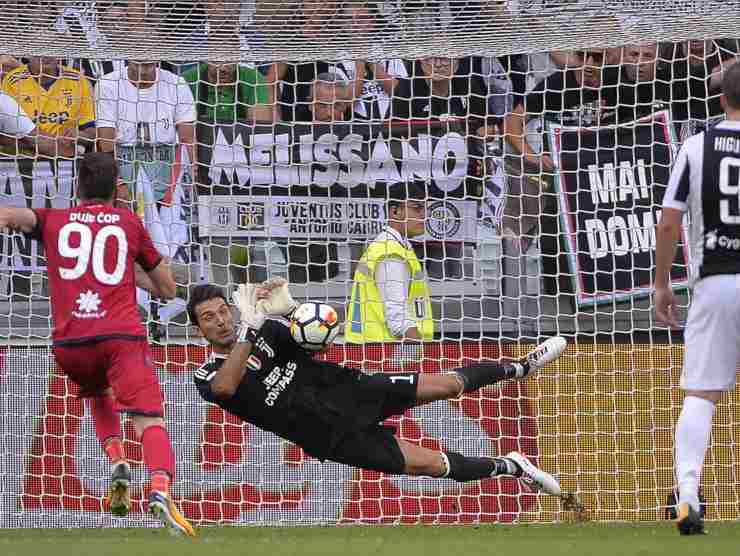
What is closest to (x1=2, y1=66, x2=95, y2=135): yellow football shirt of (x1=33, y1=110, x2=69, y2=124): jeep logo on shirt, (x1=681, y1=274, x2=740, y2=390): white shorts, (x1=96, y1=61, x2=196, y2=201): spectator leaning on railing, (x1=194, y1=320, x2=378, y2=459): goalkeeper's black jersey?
(x1=33, y1=110, x2=69, y2=124): jeep logo on shirt

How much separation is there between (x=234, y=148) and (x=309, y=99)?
71 centimetres

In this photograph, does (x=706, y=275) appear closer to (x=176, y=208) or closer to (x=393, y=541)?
(x=393, y=541)

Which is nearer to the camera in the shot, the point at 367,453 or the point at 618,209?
the point at 367,453

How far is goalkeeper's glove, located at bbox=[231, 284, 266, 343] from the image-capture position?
23.0 ft

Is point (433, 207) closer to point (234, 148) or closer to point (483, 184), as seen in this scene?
point (483, 184)

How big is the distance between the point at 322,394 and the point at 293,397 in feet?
0.56

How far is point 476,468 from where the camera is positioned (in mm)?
7703

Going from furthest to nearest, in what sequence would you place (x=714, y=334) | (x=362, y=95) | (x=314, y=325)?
(x=362, y=95)
(x=314, y=325)
(x=714, y=334)

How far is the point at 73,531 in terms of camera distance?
8.38 m

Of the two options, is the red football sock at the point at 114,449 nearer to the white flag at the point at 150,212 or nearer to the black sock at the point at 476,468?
the black sock at the point at 476,468

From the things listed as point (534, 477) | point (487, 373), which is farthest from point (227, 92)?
point (534, 477)

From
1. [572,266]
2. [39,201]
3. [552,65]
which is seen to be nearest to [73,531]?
[39,201]

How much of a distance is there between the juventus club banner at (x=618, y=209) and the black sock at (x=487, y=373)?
1533 mm

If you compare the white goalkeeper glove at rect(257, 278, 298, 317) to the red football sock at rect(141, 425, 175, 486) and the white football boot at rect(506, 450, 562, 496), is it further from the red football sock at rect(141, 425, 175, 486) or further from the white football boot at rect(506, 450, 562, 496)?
the white football boot at rect(506, 450, 562, 496)
